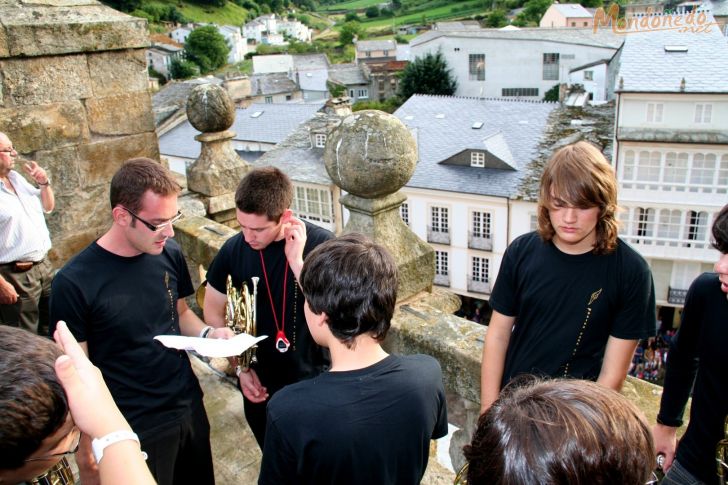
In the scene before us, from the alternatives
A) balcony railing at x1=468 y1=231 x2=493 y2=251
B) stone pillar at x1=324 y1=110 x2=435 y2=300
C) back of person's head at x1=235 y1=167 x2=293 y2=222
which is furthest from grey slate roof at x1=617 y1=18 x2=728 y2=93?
back of person's head at x1=235 y1=167 x2=293 y2=222

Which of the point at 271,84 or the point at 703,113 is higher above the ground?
the point at 271,84

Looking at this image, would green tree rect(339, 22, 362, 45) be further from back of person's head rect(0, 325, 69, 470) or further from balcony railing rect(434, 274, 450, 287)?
back of person's head rect(0, 325, 69, 470)

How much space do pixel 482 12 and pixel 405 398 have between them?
10395 centimetres

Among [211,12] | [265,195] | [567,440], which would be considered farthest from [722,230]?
[211,12]

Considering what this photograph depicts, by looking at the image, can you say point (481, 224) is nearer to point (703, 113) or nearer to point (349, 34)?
point (703, 113)

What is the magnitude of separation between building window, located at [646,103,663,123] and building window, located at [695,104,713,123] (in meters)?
1.19

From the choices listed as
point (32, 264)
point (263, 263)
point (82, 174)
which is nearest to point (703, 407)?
point (263, 263)

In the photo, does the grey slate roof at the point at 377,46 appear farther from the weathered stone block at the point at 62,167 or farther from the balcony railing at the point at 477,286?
the weathered stone block at the point at 62,167

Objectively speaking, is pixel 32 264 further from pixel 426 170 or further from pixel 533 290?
pixel 426 170

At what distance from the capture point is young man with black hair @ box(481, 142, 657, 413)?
235 cm

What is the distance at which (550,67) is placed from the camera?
48.9 meters

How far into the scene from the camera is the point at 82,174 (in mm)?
4633

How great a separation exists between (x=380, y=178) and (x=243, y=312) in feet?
3.11

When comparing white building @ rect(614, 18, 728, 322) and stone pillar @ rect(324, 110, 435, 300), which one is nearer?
stone pillar @ rect(324, 110, 435, 300)
